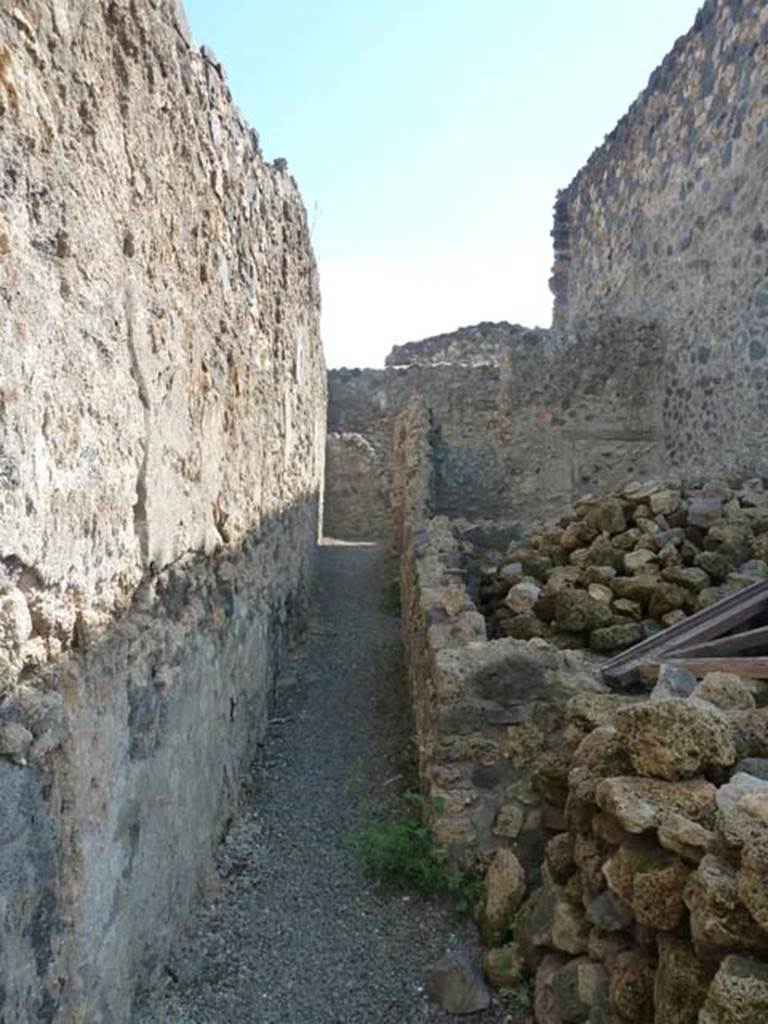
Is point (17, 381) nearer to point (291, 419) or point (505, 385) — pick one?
point (291, 419)

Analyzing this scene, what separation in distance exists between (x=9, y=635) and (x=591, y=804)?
1.68m

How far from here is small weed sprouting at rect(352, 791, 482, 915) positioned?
121 inches

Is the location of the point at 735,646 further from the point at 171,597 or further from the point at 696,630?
the point at 171,597

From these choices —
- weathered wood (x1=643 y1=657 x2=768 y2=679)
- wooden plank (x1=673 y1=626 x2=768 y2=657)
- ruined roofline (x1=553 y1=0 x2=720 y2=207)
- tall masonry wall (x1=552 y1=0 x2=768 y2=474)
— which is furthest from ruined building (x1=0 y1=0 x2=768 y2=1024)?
ruined roofline (x1=553 y1=0 x2=720 y2=207)

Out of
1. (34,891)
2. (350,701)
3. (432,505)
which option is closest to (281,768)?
(350,701)

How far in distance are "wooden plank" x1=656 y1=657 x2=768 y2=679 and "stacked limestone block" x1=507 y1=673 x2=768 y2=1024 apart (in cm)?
39

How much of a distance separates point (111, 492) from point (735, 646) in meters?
2.65

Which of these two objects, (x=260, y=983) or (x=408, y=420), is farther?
(x=408, y=420)

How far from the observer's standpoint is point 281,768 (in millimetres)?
4281

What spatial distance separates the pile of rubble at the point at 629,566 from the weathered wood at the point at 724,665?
69 centimetres

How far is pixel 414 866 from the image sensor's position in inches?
125

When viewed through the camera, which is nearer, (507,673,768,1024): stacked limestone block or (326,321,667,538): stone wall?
(507,673,768,1024): stacked limestone block

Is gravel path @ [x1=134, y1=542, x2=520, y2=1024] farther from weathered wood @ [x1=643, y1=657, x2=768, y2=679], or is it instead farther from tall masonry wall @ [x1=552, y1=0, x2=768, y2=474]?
tall masonry wall @ [x1=552, y1=0, x2=768, y2=474]

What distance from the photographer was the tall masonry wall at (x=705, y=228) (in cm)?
690
